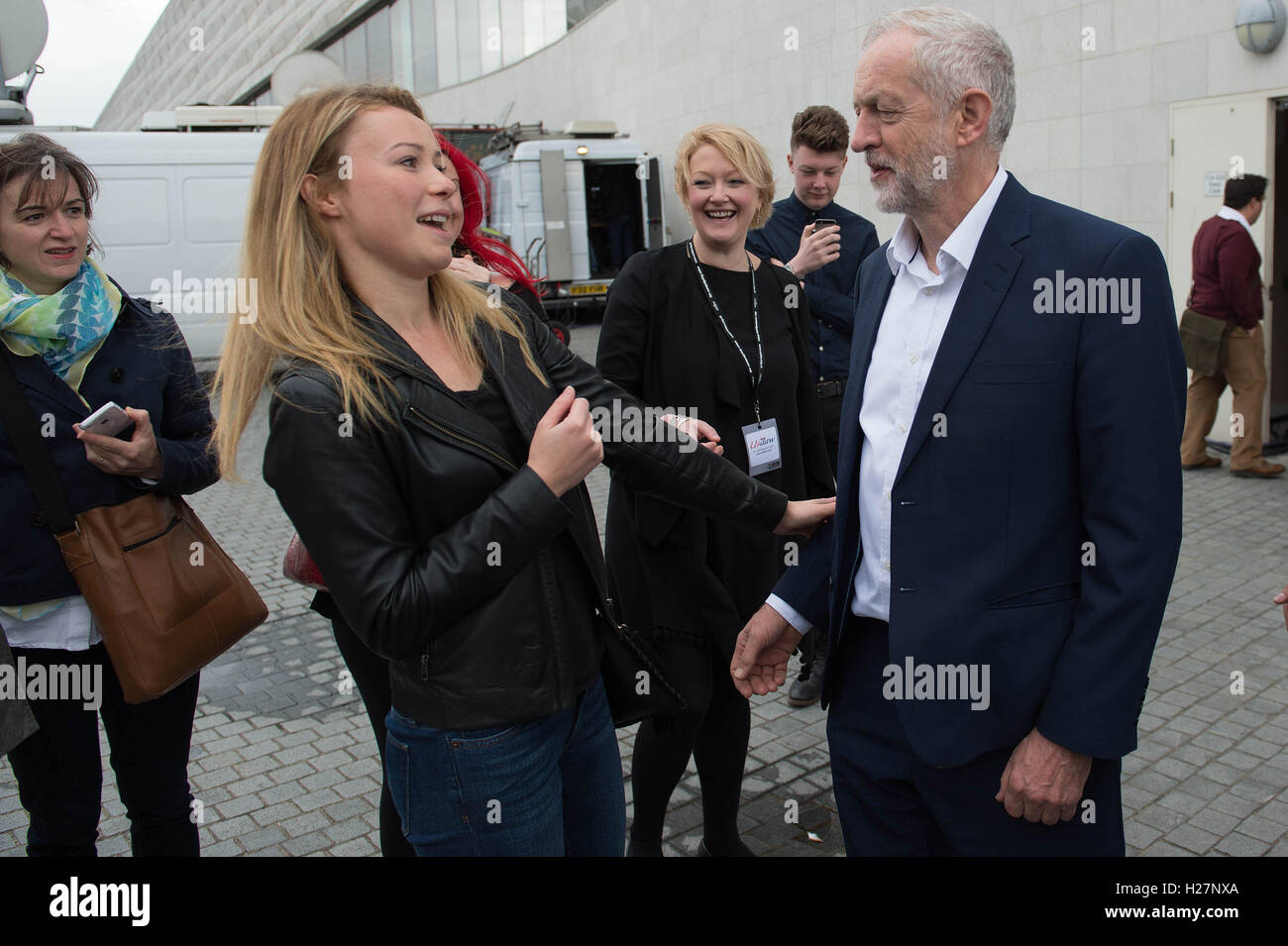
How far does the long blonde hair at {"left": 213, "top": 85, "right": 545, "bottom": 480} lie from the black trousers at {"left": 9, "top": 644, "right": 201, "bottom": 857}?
107 cm

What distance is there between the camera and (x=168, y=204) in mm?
13297

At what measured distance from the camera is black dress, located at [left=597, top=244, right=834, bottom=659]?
3301 millimetres

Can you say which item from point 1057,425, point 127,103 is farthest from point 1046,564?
point 127,103

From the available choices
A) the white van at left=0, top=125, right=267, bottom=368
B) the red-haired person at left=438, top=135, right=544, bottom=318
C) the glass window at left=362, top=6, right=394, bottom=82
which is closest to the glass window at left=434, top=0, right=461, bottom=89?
the glass window at left=362, top=6, right=394, bottom=82

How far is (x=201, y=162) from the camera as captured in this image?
13.4 meters

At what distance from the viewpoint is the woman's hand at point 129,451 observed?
106 inches

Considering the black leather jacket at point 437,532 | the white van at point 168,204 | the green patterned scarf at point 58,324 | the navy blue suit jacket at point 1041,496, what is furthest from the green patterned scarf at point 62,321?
the white van at point 168,204

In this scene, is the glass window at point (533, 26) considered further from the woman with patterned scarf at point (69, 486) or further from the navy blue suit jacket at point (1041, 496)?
the navy blue suit jacket at point (1041, 496)

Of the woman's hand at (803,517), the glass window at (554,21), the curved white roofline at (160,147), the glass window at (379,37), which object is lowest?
the woman's hand at (803,517)

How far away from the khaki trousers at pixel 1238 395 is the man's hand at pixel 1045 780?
A: 7019mm

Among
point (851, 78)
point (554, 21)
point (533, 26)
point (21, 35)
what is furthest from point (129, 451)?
point (533, 26)

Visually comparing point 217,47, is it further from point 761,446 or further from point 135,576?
point 135,576

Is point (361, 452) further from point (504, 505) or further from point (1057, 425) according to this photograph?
point (1057, 425)
